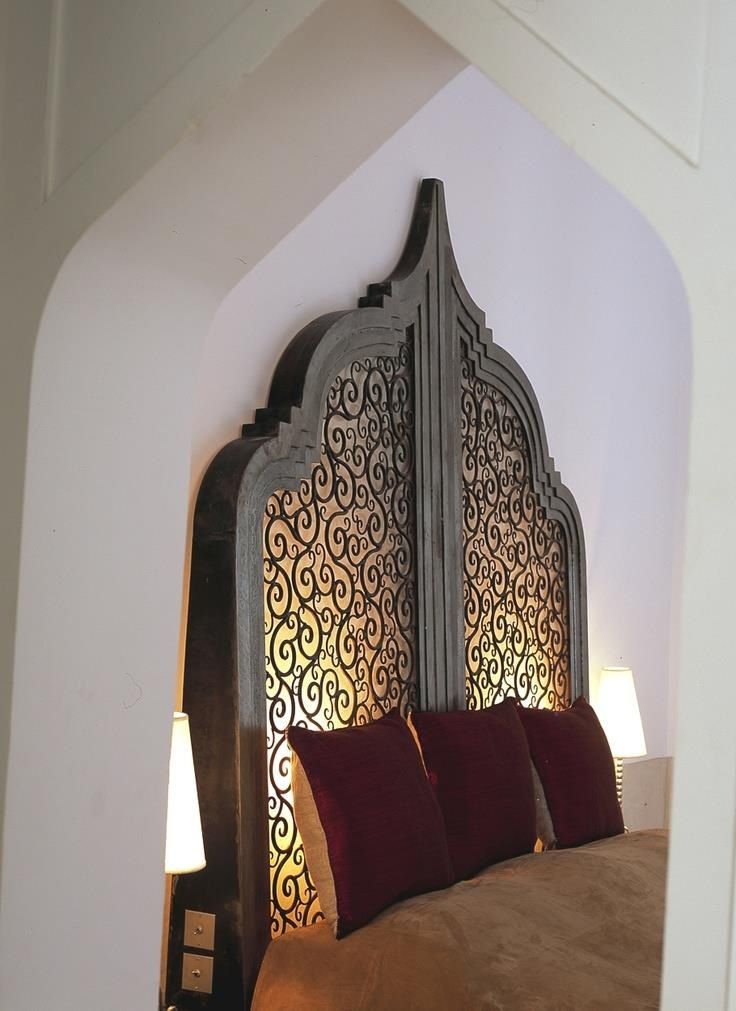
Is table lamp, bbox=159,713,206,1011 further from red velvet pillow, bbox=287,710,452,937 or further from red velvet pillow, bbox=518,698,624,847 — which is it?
red velvet pillow, bbox=518,698,624,847

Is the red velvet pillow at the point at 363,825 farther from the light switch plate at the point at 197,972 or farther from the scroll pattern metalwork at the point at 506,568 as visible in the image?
the scroll pattern metalwork at the point at 506,568

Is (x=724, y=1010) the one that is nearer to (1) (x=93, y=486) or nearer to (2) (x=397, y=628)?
(1) (x=93, y=486)

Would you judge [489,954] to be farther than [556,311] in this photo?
No

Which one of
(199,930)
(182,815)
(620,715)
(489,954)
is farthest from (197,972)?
(620,715)

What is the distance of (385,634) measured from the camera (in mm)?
3459

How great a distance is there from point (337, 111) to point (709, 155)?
0.84 meters

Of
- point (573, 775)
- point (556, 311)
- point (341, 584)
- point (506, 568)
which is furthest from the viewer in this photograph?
point (556, 311)

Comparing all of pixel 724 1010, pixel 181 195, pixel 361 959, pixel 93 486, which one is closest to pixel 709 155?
pixel 724 1010

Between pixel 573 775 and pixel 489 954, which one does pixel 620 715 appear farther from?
pixel 489 954

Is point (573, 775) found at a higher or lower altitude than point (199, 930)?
higher

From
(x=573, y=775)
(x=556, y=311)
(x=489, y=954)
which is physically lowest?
(x=489, y=954)

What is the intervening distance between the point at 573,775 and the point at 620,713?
0.76m

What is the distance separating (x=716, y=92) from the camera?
47.1 inches

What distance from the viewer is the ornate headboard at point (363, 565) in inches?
113
